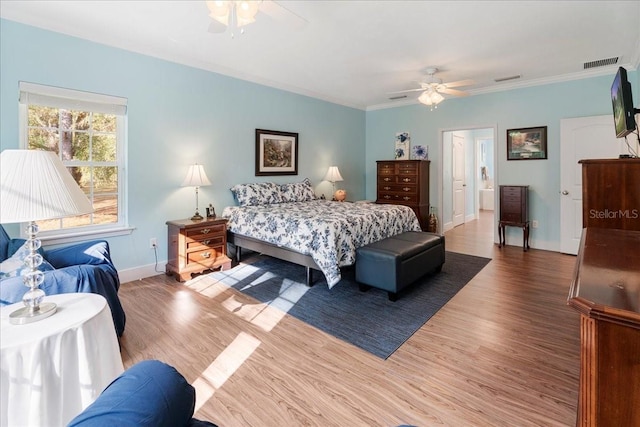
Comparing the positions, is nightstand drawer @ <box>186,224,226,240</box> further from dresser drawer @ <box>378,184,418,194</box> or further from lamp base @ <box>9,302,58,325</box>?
dresser drawer @ <box>378,184,418,194</box>

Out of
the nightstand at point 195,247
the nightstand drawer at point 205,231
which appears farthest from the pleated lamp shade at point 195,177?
the nightstand drawer at point 205,231

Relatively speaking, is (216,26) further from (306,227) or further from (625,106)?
(625,106)

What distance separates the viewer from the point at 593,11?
293 cm

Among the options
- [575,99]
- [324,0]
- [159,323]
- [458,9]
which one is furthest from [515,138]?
[159,323]

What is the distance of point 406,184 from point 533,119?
2.20 meters

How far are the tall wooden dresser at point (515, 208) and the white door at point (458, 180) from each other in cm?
192

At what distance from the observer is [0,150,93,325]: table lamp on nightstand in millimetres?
1299

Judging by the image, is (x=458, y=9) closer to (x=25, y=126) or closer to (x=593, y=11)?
(x=593, y=11)

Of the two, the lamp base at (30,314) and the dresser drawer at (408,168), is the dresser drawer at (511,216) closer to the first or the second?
the dresser drawer at (408,168)

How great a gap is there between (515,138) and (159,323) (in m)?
5.55

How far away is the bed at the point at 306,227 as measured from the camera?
11.1 feet

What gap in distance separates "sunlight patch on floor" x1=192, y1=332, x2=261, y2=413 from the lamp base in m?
0.87

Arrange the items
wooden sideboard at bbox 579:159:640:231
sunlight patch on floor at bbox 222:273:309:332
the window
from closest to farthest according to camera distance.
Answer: wooden sideboard at bbox 579:159:640:231
sunlight patch on floor at bbox 222:273:309:332
the window

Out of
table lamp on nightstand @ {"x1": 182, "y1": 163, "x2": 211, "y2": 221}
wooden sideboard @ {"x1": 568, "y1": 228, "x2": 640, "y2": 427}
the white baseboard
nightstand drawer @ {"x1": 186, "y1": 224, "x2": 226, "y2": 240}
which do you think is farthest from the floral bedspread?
wooden sideboard @ {"x1": 568, "y1": 228, "x2": 640, "y2": 427}
